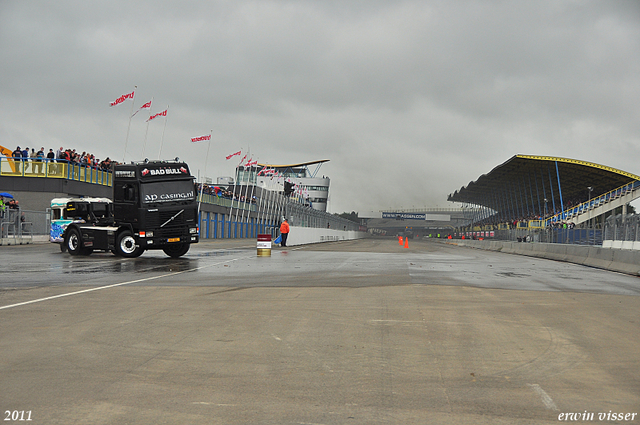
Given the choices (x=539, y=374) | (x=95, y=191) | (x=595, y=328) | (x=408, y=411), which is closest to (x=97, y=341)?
(x=408, y=411)

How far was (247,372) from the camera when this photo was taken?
543cm

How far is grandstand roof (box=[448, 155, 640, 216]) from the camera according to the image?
251ft

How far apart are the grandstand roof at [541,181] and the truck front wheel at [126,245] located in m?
63.0

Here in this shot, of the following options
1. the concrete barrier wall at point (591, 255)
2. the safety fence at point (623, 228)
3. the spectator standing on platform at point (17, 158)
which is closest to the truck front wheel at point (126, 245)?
the concrete barrier wall at point (591, 255)

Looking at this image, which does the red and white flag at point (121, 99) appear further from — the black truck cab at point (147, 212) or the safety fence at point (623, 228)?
the safety fence at point (623, 228)

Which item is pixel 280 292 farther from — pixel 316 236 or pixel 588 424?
pixel 316 236

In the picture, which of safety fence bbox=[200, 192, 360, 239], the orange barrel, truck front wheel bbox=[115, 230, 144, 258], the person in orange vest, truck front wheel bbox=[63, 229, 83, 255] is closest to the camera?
truck front wheel bbox=[115, 230, 144, 258]

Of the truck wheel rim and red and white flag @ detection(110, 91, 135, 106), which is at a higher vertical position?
red and white flag @ detection(110, 91, 135, 106)

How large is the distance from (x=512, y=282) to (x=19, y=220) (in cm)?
3105

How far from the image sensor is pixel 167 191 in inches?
907

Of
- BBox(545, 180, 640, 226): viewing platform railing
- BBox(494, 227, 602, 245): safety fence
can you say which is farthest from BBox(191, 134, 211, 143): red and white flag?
BBox(545, 180, 640, 226): viewing platform railing

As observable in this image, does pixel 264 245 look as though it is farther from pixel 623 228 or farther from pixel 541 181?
pixel 541 181

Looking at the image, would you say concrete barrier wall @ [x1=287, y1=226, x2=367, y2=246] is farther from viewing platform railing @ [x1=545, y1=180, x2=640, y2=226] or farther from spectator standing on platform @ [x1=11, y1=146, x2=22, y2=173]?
viewing platform railing @ [x1=545, y1=180, x2=640, y2=226]

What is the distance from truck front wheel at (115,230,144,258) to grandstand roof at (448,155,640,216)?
207ft
